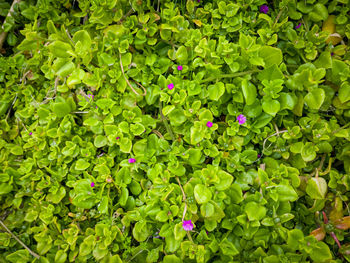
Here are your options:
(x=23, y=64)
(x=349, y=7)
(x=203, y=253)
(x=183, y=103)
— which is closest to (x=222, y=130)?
(x=183, y=103)

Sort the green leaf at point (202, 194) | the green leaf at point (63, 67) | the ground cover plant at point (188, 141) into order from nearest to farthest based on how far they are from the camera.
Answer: the green leaf at point (202, 194) → the ground cover plant at point (188, 141) → the green leaf at point (63, 67)

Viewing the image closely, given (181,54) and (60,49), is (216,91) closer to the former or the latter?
(181,54)

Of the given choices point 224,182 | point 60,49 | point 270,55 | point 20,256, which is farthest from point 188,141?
point 20,256

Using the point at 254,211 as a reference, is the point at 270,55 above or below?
above

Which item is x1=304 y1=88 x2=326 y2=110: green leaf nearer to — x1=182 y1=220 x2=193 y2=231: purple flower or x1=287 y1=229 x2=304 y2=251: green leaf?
x1=287 y1=229 x2=304 y2=251: green leaf

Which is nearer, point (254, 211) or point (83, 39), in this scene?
point (254, 211)

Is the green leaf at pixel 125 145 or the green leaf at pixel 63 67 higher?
the green leaf at pixel 63 67

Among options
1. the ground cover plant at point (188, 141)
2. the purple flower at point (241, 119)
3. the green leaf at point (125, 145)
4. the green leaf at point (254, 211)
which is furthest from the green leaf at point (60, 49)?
the green leaf at point (254, 211)

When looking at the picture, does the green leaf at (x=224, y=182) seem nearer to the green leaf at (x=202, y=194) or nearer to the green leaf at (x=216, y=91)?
the green leaf at (x=202, y=194)
